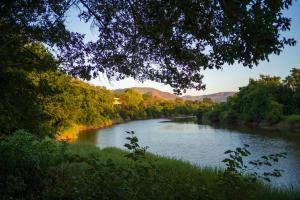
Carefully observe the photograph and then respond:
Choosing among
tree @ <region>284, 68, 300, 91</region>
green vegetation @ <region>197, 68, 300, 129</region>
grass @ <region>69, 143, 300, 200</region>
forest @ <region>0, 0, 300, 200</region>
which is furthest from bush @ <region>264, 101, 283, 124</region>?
forest @ <region>0, 0, 300, 200</region>

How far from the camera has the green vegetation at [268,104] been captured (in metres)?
69.6

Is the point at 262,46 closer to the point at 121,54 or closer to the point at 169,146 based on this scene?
the point at 121,54

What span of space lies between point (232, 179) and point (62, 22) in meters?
5.49

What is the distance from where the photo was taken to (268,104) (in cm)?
7375

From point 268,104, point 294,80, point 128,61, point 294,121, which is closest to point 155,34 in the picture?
point 128,61

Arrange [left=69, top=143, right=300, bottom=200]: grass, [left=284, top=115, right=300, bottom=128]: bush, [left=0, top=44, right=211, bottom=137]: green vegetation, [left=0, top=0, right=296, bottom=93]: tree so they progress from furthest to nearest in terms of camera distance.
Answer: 1. [left=284, top=115, right=300, bottom=128]: bush
2. [left=0, top=44, right=211, bottom=137]: green vegetation
3. [left=69, top=143, right=300, bottom=200]: grass
4. [left=0, top=0, right=296, bottom=93]: tree

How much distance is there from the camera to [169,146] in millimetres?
39438

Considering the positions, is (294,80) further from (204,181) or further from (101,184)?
(101,184)

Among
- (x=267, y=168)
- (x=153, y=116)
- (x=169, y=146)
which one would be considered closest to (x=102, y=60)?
(x=267, y=168)

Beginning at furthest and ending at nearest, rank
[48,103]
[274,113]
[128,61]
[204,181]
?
1. [274,113]
2. [48,103]
3. [204,181]
4. [128,61]

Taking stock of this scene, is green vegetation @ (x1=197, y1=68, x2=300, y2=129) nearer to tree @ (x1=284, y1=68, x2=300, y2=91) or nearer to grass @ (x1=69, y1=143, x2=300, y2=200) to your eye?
tree @ (x1=284, y1=68, x2=300, y2=91)

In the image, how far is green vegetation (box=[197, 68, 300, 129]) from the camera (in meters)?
69.6

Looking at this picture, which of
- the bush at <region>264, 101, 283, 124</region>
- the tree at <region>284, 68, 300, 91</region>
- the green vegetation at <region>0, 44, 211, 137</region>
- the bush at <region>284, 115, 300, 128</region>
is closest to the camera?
the green vegetation at <region>0, 44, 211, 137</region>

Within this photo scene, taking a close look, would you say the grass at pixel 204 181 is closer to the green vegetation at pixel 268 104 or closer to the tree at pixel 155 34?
the tree at pixel 155 34
